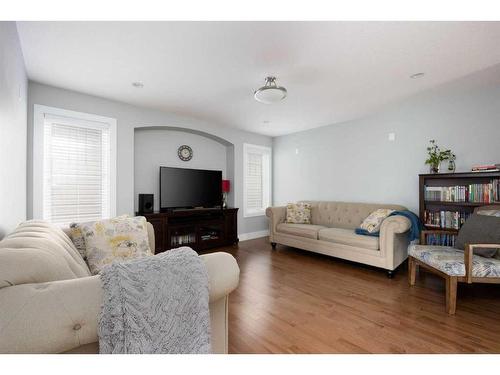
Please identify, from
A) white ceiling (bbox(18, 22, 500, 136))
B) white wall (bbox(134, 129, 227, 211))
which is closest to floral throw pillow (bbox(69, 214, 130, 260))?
white ceiling (bbox(18, 22, 500, 136))

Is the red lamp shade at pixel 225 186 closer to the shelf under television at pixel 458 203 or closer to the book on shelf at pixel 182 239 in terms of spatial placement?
the book on shelf at pixel 182 239

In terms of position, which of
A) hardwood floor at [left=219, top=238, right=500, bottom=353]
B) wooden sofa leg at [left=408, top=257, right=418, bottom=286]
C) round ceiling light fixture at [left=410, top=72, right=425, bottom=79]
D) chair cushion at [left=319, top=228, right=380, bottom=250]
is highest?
round ceiling light fixture at [left=410, top=72, right=425, bottom=79]

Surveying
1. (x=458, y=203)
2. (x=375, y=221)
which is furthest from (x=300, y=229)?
(x=458, y=203)

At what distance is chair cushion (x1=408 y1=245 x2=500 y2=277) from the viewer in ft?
6.79

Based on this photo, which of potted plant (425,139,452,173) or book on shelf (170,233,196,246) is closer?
potted plant (425,139,452,173)

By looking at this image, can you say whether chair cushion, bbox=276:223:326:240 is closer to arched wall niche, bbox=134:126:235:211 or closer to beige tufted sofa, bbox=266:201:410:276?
beige tufted sofa, bbox=266:201:410:276

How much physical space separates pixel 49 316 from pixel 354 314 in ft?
7.24

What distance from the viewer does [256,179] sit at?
18.4ft

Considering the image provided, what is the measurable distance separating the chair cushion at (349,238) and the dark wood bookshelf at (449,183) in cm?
76

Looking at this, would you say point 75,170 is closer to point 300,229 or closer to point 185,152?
point 185,152

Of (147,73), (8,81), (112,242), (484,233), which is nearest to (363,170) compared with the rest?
(484,233)

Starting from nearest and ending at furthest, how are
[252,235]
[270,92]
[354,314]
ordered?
[354,314]
[270,92]
[252,235]

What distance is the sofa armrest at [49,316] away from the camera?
24.9 inches

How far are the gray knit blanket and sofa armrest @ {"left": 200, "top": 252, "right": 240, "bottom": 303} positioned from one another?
0.05m
